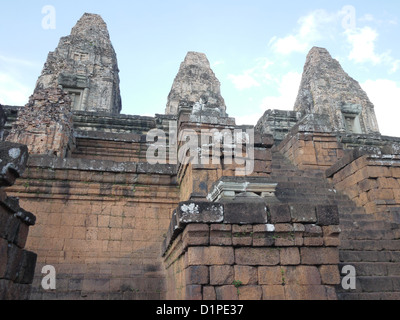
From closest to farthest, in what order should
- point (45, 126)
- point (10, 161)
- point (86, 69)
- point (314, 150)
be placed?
point (10, 161) < point (45, 126) < point (314, 150) < point (86, 69)

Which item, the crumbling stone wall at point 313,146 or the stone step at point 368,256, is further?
the crumbling stone wall at point 313,146

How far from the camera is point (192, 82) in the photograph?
2305 cm

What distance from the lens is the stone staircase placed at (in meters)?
4.04

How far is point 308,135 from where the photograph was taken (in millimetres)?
7914

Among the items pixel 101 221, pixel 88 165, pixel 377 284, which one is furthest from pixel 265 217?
pixel 88 165

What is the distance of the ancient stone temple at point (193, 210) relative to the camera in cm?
295

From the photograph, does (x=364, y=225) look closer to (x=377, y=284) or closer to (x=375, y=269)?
(x=375, y=269)

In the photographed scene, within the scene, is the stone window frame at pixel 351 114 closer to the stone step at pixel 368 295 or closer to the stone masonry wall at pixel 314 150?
the stone masonry wall at pixel 314 150

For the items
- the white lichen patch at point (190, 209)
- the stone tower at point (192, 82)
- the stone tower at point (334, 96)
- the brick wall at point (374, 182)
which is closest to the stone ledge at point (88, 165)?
the white lichen patch at point (190, 209)

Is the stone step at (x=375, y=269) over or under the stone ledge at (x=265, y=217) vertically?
under

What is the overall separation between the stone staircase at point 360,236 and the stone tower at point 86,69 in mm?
13277

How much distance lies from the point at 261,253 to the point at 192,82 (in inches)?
835

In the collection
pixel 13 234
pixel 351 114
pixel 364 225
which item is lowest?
pixel 13 234
